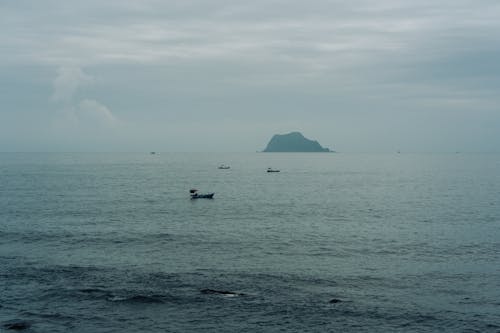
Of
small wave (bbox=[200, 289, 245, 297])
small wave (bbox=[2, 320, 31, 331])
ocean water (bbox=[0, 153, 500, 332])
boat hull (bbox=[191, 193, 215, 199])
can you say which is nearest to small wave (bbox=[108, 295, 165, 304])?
ocean water (bbox=[0, 153, 500, 332])

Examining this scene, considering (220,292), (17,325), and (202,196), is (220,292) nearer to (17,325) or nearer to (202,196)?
(17,325)

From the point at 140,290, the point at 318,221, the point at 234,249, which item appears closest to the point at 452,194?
the point at 318,221

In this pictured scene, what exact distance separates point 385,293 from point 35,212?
219ft

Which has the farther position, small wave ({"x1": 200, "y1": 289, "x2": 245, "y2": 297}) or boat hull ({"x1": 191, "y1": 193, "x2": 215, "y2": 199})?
boat hull ({"x1": 191, "y1": 193, "x2": 215, "y2": 199})

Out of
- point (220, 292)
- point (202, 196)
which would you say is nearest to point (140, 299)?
point (220, 292)

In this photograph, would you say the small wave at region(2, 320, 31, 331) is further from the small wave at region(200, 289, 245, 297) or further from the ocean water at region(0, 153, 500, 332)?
the small wave at region(200, 289, 245, 297)

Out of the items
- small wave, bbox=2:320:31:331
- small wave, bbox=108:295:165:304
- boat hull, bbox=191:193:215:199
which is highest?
boat hull, bbox=191:193:215:199

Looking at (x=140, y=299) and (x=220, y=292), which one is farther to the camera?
(x=220, y=292)

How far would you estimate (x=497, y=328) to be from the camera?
36719mm

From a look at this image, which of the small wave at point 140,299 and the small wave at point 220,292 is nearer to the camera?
the small wave at point 140,299

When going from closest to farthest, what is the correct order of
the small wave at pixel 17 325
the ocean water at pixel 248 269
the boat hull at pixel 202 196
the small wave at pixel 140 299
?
the small wave at pixel 17 325
the ocean water at pixel 248 269
the small wave at pixel 140 299
the boat hull at pixel 202 196

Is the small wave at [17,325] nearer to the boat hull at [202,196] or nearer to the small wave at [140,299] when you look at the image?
the small wave at [140,299]

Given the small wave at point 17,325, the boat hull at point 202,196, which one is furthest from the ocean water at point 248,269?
the boat hull at point 202,196

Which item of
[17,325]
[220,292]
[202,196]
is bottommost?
[17,325]
